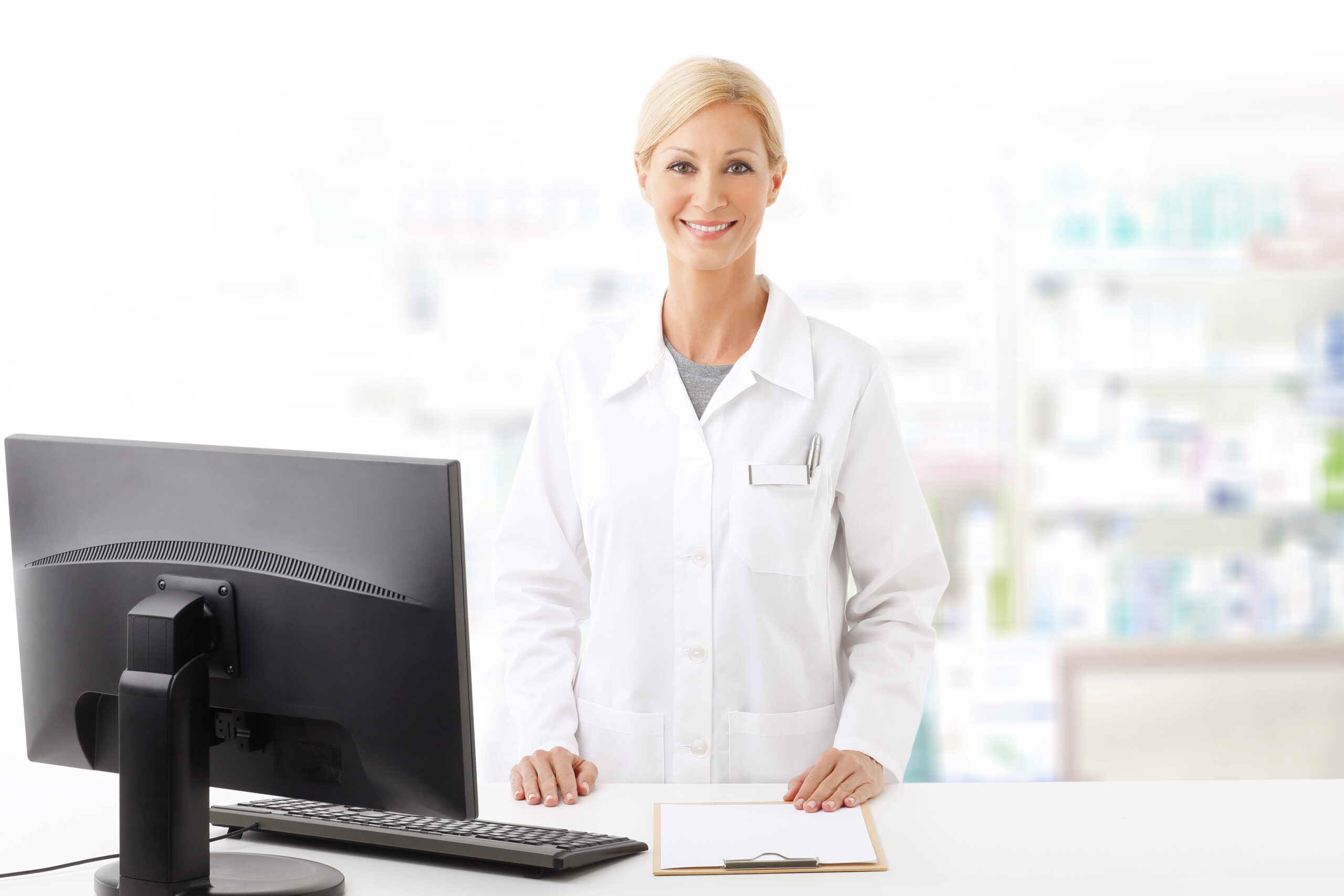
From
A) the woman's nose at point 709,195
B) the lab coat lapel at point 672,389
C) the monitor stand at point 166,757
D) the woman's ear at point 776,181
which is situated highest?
the woman's ear at point 776,181

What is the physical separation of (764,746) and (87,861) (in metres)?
0.89

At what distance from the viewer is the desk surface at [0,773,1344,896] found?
117cm

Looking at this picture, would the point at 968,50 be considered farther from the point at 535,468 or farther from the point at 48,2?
the point at 48,2

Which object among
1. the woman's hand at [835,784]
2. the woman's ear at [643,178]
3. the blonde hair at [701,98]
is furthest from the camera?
the woman's ear at [643,178]

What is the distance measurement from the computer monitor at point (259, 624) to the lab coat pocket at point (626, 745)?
0.58 m

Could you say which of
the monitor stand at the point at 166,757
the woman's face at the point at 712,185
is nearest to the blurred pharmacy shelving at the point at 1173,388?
the woman's face at the point at 712,185

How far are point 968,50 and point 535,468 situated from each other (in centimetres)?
211

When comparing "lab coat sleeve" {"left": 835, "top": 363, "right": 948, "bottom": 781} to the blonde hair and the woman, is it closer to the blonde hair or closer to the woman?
the woman

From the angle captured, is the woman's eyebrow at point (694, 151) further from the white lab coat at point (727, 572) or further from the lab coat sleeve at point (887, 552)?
the lab coat sleeve at point (887, 552)

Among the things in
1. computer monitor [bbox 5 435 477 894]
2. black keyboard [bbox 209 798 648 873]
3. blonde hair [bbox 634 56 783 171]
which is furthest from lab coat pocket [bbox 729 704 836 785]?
blonde hair [bbox 634 56 783 171]

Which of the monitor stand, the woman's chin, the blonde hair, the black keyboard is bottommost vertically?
the black keyboard

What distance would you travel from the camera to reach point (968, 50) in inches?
127

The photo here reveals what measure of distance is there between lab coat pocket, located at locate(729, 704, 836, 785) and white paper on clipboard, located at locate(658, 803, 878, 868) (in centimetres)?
28

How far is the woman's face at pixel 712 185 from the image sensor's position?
1653 millimetres
